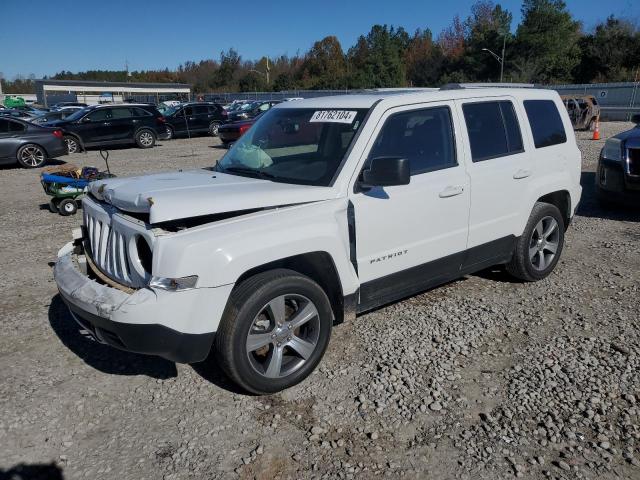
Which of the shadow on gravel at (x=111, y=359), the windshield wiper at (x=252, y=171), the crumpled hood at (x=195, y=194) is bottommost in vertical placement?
the shadow on gravel at (x=111, y=359)

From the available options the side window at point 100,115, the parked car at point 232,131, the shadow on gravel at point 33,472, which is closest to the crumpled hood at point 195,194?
the shadow on gravel at point 33,472

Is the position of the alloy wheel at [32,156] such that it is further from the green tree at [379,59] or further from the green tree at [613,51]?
the green tree at [379,59]

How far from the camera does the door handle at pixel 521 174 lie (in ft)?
15.3

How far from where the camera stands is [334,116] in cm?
403

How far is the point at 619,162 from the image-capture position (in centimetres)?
757

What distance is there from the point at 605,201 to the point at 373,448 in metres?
6.79

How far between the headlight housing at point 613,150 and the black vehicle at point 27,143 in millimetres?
14009

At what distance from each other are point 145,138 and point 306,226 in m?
18.6

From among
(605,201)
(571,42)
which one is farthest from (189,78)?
(605,201)

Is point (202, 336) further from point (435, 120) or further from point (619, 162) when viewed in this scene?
point (619, 162)

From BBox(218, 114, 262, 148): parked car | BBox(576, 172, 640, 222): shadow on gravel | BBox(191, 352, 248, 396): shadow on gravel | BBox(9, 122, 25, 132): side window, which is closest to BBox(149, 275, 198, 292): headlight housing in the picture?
BBox(191, 352, 248, 396): shadow on gravel

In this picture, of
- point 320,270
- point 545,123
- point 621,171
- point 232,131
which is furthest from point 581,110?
point 320,270

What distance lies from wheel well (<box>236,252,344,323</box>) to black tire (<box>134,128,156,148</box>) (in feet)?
59.7

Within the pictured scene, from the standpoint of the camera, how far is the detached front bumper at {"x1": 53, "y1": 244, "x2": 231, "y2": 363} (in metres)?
2.90
